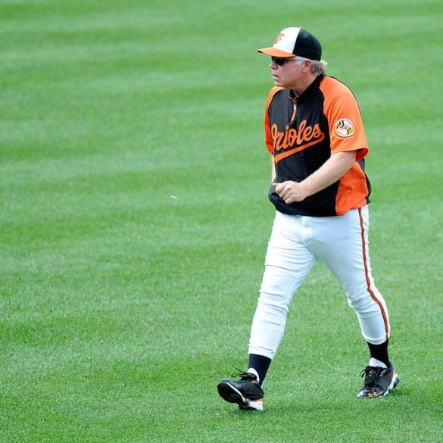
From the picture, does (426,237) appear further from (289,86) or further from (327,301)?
(289,86)

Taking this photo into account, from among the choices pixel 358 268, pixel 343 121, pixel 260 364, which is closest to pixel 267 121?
pixel 343 121

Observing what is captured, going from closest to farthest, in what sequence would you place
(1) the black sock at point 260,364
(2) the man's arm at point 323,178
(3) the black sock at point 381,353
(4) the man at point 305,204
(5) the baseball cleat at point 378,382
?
(2) the man's arm at point 323,178, (4) the man at point 305,204, (1) the black sock at point 260,364, (5) the baseball cleat at point 378,382, (3) the black sock at point 381,353

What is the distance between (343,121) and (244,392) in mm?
1516

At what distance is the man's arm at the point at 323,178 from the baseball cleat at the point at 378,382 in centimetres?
114

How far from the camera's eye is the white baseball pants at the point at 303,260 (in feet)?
17.8

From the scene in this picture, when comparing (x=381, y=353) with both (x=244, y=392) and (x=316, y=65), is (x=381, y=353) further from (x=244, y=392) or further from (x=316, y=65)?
(x=316, y=65)

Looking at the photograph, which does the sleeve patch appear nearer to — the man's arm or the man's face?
the man's arm

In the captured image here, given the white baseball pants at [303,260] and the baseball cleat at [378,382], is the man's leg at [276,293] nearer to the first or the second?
the white baseball pants at [303,260]

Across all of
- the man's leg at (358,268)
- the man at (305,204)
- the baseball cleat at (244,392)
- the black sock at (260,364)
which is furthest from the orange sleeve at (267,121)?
the baseball cleat at (244,392)

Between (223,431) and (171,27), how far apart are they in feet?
38.7

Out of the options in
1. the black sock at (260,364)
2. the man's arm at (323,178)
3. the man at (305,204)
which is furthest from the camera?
the black sock at (260,364)

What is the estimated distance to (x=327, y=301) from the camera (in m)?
7.35

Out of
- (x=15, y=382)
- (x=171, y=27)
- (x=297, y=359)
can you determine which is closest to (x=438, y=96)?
(x=171, y=27)

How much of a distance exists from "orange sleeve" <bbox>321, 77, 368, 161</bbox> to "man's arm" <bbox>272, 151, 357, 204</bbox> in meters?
0.05
